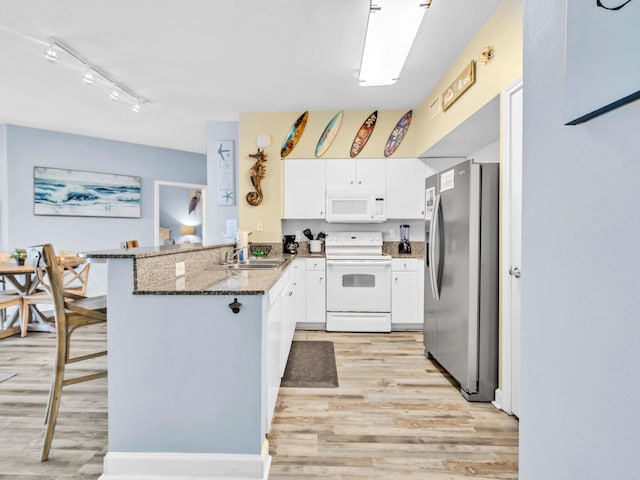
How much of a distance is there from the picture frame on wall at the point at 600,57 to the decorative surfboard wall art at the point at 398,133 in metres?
3.55

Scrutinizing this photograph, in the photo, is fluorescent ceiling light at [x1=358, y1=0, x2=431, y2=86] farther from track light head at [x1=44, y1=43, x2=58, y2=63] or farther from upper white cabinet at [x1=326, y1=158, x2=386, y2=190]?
track light head at [x1=44, y1=43, x2=58, y2=63]

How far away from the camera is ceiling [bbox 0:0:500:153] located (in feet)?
7.29

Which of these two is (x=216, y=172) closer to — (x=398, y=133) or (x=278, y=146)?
(x=278, y=146)

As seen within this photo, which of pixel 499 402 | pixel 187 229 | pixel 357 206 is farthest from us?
pixel 187 229

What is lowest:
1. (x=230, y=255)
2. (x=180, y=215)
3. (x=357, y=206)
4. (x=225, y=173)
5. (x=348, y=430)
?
(x=348, y=430)

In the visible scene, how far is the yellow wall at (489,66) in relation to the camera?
1.98m

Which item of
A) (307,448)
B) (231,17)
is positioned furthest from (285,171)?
(307,448)

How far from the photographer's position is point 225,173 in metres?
4.38

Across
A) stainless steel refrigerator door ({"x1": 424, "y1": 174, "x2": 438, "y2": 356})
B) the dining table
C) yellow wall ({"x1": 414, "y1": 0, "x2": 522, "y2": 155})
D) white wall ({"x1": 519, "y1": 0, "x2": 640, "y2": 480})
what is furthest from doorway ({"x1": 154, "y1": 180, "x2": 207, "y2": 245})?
white wall ({"x1": 519, "y1": 0, "x2": 640, "y2": 480})

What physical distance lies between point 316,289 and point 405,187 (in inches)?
64.8

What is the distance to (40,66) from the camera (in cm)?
294

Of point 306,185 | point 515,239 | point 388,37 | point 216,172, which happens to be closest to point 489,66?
point 388,37

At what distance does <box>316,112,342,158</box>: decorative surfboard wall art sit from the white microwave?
61 cm

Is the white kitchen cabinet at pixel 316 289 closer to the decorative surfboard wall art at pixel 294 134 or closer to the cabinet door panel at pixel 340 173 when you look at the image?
the cabinet door panel at pixel 340 173
